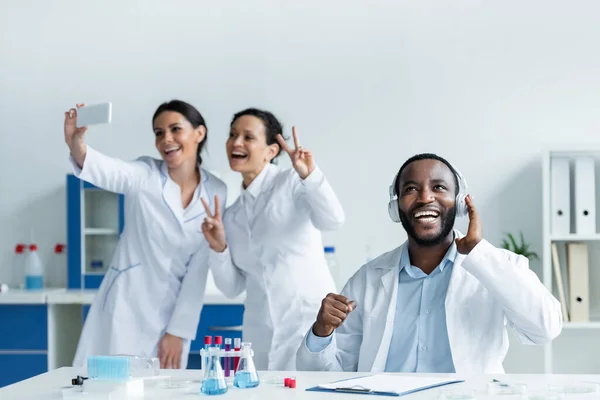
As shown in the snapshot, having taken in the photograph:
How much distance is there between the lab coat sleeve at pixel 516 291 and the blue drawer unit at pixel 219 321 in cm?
185

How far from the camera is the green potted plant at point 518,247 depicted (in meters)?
3.71

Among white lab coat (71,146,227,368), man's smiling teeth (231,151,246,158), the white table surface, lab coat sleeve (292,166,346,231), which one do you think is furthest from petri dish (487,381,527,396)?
white lab coat (71,146,227,368)

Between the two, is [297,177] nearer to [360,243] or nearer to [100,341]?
[100,341]

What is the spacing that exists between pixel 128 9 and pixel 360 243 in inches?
66.5

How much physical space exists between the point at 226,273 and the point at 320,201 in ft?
1.38

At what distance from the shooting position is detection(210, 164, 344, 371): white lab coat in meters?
2.51

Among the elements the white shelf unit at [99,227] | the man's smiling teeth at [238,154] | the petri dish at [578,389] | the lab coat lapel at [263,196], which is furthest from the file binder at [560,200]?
the white shelf unit at [99,227]

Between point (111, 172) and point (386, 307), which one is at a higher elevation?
point (111, 172)

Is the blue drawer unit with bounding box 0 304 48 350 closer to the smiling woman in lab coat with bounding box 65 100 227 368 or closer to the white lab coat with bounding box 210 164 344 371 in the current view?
the smiling woman in lab coat with bounding box 65 100 227 368

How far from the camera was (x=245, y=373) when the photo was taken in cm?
174

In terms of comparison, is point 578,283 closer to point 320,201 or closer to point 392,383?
point 320,201

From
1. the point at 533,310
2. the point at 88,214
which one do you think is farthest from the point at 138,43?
the point at 533,310

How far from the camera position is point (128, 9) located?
4.14 metres

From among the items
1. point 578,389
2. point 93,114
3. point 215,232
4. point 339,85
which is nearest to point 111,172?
point 93,114
